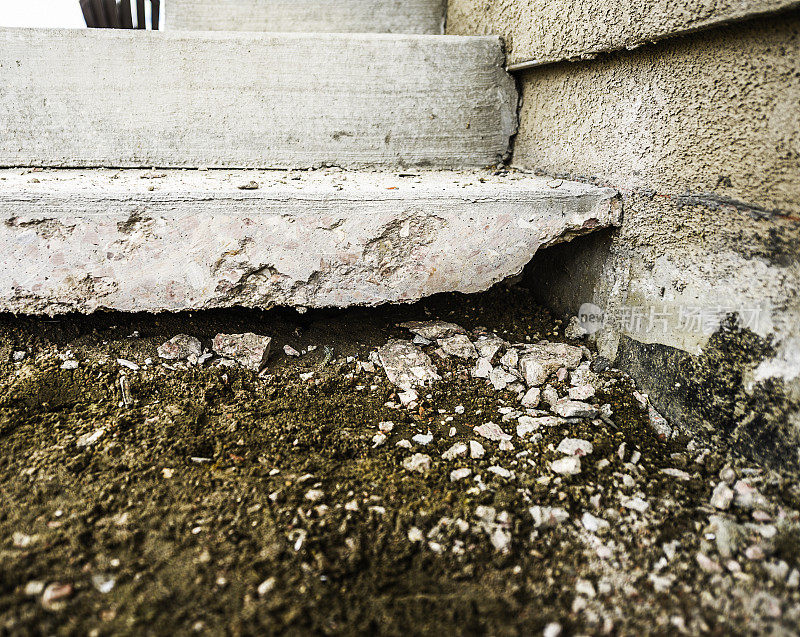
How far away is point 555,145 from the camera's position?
184 cm

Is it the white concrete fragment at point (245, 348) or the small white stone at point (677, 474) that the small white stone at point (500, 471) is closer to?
the small white stone at point (677, 474)

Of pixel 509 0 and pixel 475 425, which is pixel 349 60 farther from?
pixel 475 425

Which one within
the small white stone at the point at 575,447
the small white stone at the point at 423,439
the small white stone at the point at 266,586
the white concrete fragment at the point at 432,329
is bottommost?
the small white stone at the point at 423,439

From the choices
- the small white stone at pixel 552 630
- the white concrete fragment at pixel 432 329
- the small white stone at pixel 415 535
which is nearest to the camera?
the small white stone at pixel 552 630

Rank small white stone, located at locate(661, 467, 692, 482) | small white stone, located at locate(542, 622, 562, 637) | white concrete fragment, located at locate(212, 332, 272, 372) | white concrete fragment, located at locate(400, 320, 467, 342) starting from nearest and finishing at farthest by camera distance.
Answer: small white stone, located at locate(542, 622, 562, 637), small white stone, located at locate(661, 467, 692, 482), white concrete fragment, located at locate(212, 332, 272, 372), white concrete fragment, located at locate(400, 320, 467, 342)

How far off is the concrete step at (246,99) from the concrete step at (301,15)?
57 cm

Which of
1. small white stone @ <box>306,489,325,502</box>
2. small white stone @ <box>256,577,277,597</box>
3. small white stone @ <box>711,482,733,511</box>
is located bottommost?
small white stone @ <box>306,489,325,502</box>

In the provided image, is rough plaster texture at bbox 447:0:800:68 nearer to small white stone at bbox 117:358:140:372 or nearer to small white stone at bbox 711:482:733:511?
small white stone at bbox 711:482:733:511

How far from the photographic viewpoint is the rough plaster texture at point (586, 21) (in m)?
1.19

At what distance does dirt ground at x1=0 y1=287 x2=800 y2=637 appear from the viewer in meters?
0.95

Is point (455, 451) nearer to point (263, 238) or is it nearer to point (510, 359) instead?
point (510, 359)

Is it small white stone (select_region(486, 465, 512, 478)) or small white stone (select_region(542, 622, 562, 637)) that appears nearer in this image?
small white stone (select_region(542, 622, 562, 637))

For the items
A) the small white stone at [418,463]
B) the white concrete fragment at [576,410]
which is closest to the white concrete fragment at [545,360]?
the white concrete fragment at [576,410]

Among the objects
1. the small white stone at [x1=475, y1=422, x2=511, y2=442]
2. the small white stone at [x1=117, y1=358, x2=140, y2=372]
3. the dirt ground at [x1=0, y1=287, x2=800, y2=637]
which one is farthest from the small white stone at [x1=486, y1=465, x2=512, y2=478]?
the small white stone at [x1=117, y1=358, x2=140, y2=372]
